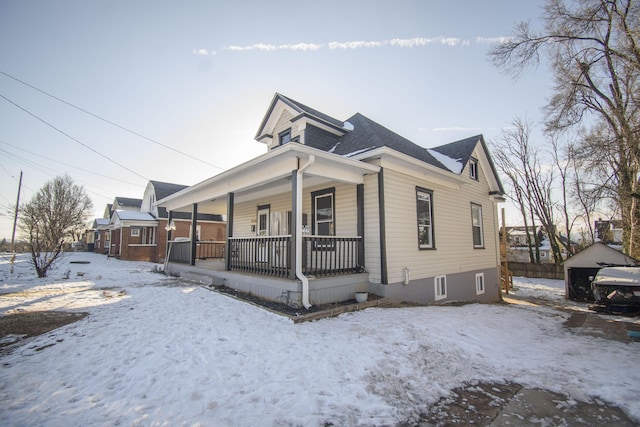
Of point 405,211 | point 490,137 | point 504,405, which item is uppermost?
point 490,137

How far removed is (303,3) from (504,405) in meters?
10.2

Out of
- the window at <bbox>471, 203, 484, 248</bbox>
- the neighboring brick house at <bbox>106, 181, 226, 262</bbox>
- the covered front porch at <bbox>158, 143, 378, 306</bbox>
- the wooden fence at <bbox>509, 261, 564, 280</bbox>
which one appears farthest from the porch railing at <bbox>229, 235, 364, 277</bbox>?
the wooden fence at <bbox>509, 261, 564, 280</bbox>

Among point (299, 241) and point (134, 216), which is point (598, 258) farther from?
point (134, 216)

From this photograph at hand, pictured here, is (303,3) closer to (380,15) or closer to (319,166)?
(380,15)

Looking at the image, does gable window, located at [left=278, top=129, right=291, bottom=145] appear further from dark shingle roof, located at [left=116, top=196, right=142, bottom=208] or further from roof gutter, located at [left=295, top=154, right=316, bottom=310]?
dark shingle roof, located at [left=116, top=196, right=142, bottom=208]

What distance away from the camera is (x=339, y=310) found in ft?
19.9

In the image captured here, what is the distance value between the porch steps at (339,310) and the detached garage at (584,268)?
10853 millimetres

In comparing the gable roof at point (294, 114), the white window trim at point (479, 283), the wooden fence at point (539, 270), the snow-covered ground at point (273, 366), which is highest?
the gable roof at point (294, 114)

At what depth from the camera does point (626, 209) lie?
1185 cm

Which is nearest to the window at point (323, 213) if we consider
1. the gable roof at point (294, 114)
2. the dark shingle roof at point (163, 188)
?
the gable roof at point (294, 114)

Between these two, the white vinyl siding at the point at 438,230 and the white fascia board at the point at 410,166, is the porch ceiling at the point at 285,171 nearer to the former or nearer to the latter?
the white fascia board at the point at 410,166

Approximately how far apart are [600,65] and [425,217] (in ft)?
27.3

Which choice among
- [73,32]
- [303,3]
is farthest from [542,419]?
[73,32]

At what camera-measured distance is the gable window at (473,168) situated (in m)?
12.2
